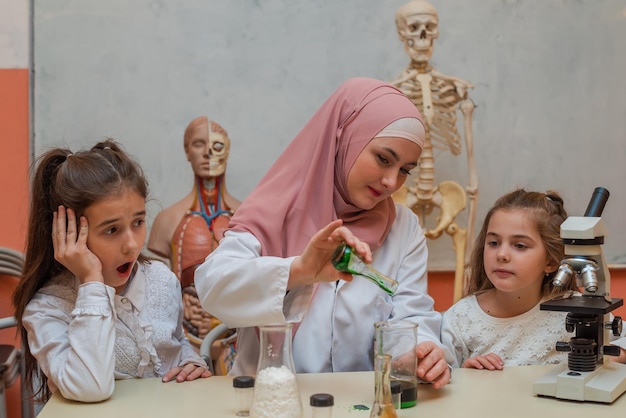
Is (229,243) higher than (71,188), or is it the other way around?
(71,188)

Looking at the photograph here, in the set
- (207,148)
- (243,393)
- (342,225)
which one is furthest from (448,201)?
(243,393)

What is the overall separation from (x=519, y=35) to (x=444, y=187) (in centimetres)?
94

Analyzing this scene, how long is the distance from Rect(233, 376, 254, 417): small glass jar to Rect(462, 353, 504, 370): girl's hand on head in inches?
27.9

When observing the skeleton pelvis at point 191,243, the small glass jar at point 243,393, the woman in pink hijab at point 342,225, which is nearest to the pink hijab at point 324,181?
the woman in pink hijab at point 342,225

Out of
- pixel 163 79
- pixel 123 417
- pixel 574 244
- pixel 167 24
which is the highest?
pixel 167 24

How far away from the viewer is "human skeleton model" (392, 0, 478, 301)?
3.53m

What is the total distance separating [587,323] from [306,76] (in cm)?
227

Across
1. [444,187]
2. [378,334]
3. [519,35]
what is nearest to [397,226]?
[378,334]

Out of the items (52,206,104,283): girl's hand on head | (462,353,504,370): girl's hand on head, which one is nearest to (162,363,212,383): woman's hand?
(52,206,104,283): girl's hand on head

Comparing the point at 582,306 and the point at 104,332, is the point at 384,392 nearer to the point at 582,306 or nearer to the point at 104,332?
the point at 582,306

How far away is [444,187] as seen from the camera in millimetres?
3695

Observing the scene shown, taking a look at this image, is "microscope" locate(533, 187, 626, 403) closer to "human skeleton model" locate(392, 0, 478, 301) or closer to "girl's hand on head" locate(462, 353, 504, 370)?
"girl's hand on head" locate(462, 353, 504, 370)

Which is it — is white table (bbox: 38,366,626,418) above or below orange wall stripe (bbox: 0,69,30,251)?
below

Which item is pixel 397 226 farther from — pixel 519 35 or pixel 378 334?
pixel 519 35
